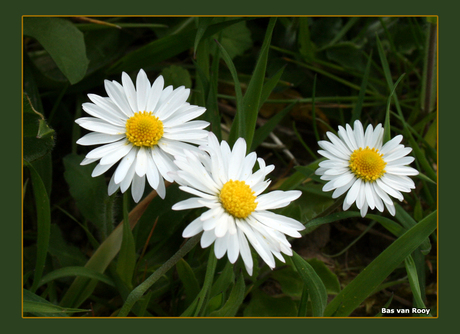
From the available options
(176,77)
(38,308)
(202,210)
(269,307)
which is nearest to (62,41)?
(176,77)

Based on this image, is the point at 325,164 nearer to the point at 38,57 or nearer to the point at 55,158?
the point at 55,158

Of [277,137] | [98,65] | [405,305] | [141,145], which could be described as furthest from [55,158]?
[405,305]

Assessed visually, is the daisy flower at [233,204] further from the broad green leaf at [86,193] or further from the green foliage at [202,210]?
the broad green leaf at [86,193]

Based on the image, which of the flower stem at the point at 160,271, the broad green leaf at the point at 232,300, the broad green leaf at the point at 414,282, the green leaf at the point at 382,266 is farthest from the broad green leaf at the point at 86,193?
the broad green leaf at the point at 414,282

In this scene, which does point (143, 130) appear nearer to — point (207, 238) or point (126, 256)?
point (207, 238)

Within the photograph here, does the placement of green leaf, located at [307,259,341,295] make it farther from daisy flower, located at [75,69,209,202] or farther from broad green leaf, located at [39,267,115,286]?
broad green leaf, located at [39,267,115,286]

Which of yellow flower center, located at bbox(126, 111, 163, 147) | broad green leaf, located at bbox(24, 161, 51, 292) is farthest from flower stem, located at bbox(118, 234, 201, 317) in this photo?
broad green leaf, located at bbox(24, 161, 51, 292)
